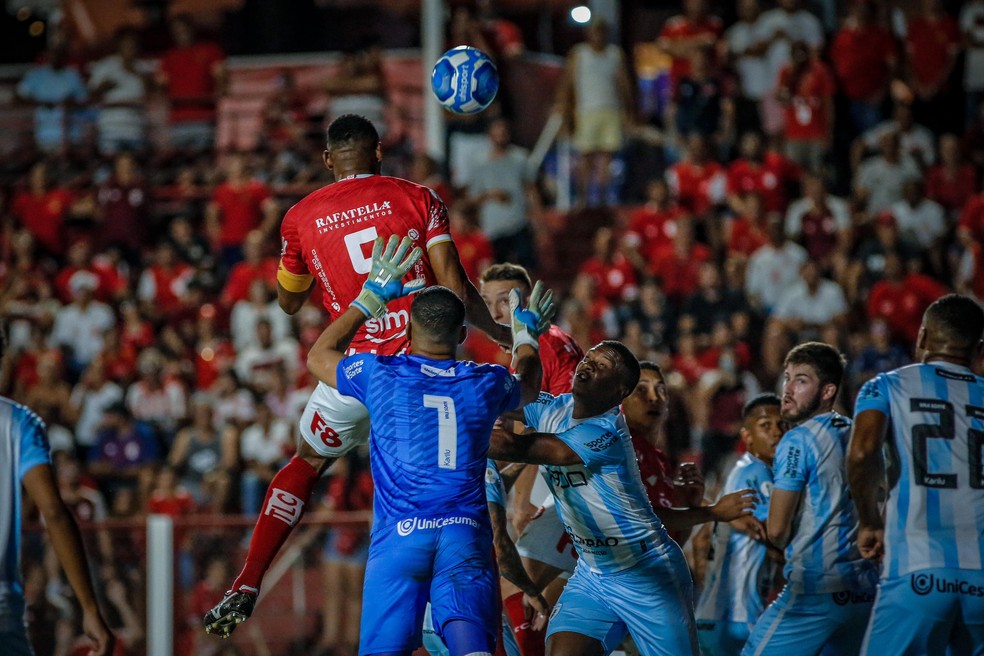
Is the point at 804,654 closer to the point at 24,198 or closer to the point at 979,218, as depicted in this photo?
the point at 979,218

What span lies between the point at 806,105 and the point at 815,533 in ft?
33.0

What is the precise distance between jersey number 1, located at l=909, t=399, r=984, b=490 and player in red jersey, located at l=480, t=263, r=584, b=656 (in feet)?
7.55

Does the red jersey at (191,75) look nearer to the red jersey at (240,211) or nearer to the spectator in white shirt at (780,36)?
the red jersey at (240,211)

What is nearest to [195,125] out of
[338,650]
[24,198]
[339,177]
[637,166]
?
[24,198]

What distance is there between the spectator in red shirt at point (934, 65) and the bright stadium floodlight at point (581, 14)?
4910mm

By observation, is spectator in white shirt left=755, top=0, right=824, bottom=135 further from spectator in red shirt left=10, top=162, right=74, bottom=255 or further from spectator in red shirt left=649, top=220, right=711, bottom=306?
spectator in red shirt left=10, top=162, right=74, bottom=255

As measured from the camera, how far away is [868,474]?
6812mm

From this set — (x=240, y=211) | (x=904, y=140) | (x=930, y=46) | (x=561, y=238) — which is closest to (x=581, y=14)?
(x=561, y=238)

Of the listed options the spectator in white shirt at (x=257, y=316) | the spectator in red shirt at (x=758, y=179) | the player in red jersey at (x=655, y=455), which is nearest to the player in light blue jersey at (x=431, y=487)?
the player in red jersey at (x=655, y=455)

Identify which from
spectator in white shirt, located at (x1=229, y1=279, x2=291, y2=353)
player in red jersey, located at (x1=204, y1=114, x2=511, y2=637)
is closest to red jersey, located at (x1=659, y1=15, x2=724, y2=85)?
spectator in white shirt, located at (x1=229, y1=279, x2=291, y2=353)

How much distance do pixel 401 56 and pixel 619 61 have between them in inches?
169

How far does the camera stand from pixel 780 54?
17594 millimetres

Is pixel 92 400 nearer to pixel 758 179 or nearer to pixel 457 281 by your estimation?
pixel 758 179

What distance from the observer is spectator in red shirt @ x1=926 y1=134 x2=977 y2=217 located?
16.3 m
